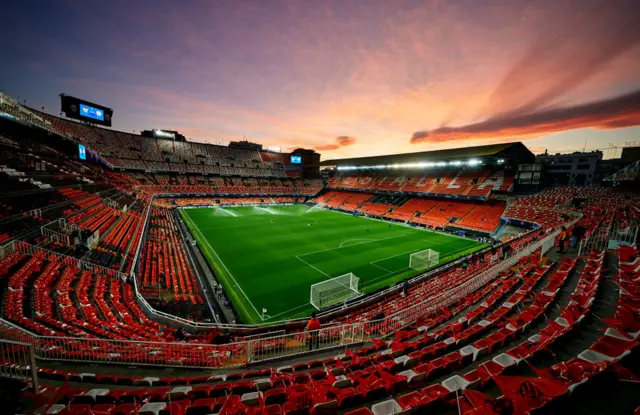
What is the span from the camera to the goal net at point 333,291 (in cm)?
1480

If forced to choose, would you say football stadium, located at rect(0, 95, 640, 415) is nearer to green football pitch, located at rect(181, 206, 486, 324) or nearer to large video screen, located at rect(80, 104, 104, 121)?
green football pitch, located at rect(181, 206, 486, 324)

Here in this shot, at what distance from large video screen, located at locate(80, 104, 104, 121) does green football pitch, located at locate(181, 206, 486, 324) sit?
3143 cm

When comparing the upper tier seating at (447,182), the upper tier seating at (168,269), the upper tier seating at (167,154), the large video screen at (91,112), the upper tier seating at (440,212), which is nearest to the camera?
the upper tier seating at (168,269)

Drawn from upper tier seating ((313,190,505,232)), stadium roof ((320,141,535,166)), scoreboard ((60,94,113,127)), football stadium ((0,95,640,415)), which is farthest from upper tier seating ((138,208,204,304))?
stadium roof ((320,141,535,166))

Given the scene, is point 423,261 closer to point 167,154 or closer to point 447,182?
point 447,182

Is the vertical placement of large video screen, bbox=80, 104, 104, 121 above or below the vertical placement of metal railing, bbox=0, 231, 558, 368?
above

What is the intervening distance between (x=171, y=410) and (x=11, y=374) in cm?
340

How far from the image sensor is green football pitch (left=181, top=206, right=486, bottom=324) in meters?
15.5

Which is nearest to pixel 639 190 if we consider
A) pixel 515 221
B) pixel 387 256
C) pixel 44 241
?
pixel 515 221

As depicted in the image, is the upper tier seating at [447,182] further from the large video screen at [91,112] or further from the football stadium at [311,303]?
the large video screen at [91,112]

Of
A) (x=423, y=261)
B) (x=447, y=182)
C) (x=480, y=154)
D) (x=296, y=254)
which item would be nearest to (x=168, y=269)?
(x=296, y=254)

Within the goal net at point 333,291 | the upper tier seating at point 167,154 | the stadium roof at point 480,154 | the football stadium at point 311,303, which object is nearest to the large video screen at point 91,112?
the upper tier seating at point 167,154

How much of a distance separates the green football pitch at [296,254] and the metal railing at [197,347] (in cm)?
558

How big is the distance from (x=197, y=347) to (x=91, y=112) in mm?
61700
